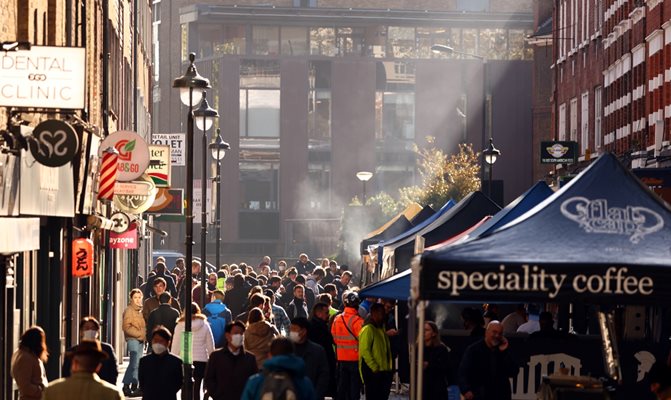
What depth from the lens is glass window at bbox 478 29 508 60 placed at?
8669 centimetres

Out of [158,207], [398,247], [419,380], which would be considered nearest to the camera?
[419,380]

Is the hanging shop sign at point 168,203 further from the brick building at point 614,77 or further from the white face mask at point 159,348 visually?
the white face mask at point 159,348

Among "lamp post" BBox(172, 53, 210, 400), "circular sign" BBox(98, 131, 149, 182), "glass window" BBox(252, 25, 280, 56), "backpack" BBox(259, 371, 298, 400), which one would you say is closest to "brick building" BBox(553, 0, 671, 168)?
"circular sign" BBox(98, 131, 149, 182)

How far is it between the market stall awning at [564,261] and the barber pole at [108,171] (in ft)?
45.5

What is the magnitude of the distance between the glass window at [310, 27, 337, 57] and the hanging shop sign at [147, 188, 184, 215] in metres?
45.8

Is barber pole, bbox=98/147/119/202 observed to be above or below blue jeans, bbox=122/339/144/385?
above

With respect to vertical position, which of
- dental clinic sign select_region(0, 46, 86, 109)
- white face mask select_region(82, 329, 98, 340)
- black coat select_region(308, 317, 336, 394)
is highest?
dental clinic sign select_region(0, 46, 86, 109)

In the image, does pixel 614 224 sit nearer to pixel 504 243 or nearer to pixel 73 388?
pixel 504 243

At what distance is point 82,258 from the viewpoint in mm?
25953

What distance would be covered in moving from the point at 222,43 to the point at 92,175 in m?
58.6

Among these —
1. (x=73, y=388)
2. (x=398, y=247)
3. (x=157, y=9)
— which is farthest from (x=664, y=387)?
(x=157, y=9)

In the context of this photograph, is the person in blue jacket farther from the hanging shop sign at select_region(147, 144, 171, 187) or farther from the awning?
the hanging shop sign at select_region(147, 144, 171, 187)

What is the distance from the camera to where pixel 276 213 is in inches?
3324

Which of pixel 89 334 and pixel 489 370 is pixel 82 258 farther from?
pixel 489 370
